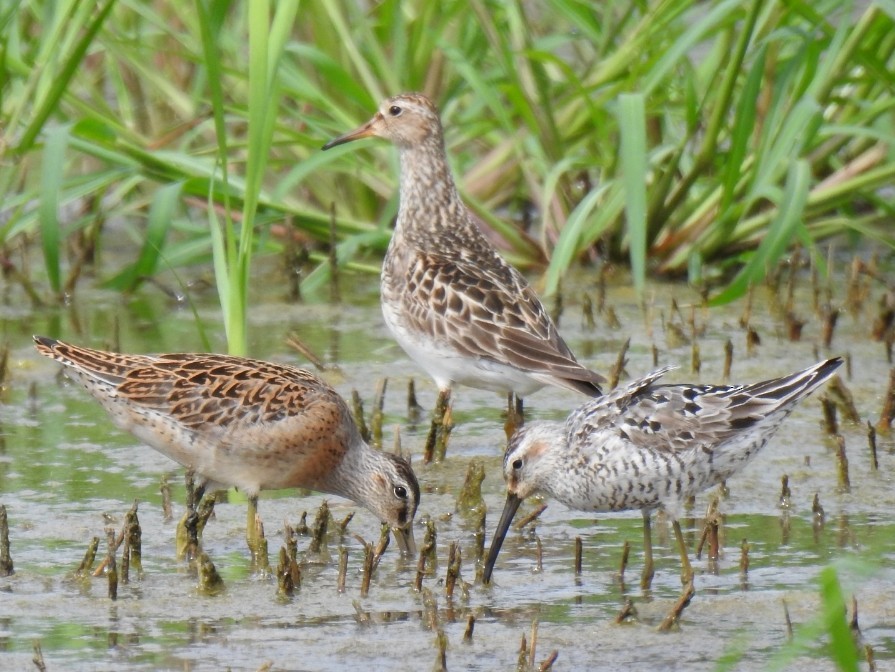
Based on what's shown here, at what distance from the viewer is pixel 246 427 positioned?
6.25 m

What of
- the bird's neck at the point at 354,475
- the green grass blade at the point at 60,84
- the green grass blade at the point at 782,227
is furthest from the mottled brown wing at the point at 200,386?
the green grass blade at the point at 782,227

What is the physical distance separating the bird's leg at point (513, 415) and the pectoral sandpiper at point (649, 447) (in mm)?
1282

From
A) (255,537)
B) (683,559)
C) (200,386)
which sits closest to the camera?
(683,559)

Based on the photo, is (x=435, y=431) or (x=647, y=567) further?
(x=435, y=431)

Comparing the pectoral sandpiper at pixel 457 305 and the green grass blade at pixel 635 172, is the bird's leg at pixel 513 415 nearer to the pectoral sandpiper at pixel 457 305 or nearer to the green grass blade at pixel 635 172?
the pectoral sandpiper at pixel 457 305

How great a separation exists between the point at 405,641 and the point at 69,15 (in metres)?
3.24

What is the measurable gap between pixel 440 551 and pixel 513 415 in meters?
1.41

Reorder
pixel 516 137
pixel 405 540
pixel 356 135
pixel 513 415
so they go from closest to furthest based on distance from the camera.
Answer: pixel 405 540 < pixel 513 415 < pixel 356 135 < pixel 516 137

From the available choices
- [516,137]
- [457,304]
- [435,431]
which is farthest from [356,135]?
[435,431]

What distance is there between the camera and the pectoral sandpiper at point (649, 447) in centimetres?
575

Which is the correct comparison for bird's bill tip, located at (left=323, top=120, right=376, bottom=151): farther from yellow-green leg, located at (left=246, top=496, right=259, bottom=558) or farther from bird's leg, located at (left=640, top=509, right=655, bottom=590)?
bird's leg, located at (left=640, top=509, right=655, bottom=590)

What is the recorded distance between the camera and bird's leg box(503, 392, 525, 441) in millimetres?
7363

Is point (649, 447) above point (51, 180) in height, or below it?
below

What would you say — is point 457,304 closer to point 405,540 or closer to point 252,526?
point 405,540
